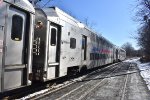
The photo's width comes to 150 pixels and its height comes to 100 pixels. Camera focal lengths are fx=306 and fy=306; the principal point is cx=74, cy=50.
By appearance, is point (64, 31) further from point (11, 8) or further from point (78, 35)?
point (11, 8)

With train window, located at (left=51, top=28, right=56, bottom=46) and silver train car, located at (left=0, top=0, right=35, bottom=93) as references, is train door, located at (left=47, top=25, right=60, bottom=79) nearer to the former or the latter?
train window, located at (left=51, top=28, right=56, bottom=46)

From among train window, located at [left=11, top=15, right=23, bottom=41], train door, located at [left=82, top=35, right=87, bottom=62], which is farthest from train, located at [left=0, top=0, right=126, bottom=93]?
train door, located at [left=82, top=35, right=87, bottom=62]

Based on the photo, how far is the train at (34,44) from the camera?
8250 mm

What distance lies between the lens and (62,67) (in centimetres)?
1336

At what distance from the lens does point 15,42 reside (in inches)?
344

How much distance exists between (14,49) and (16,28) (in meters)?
0.61

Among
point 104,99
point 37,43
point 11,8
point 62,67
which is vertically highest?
point 11,8

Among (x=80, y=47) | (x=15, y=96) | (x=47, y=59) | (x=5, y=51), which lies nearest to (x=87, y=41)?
(x=80, y=47)

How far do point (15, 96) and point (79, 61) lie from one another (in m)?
7.89

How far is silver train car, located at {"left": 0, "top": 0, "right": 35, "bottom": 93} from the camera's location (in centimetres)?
803

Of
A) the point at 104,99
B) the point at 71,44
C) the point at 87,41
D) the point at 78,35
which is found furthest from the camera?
the point at 87,41

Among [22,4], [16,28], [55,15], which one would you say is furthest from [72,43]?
[16,28]

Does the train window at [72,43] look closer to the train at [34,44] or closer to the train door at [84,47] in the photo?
the train at [34,44]

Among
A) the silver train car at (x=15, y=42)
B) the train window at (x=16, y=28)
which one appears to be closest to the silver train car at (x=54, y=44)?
the silver train car at (x=15, y=42)
